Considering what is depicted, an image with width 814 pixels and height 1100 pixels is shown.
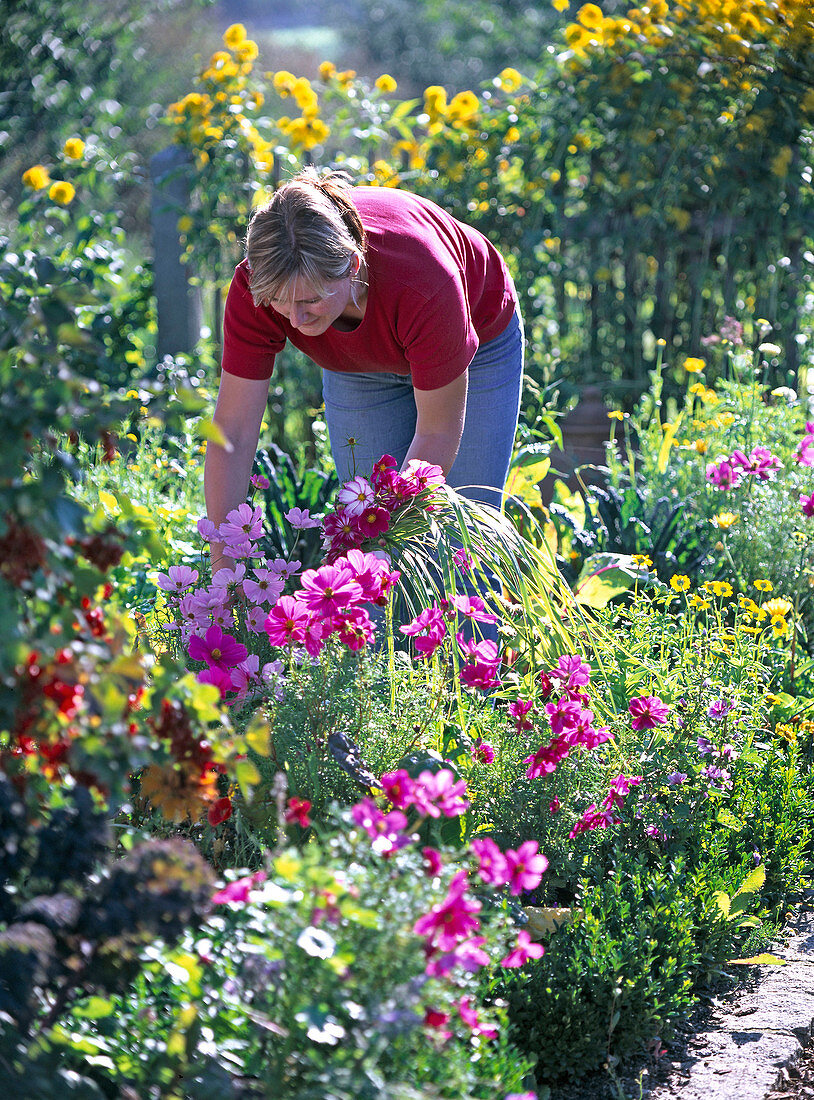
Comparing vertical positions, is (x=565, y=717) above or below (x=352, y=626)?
below

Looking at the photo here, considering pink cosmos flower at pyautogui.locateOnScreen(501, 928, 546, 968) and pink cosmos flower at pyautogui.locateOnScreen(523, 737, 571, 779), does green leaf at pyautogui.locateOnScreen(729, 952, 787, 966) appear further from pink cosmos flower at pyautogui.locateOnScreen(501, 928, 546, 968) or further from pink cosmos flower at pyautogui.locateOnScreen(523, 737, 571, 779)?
pink cosmos flower at pyautogui.locateOnScreen(501, 928, 546, 968)

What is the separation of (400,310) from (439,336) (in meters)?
0.11

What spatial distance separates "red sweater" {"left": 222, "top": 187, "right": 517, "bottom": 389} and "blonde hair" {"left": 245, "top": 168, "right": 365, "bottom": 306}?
0.55 ft

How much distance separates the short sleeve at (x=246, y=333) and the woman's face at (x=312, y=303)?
204 mm

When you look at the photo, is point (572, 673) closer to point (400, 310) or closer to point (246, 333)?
point (400, 310)

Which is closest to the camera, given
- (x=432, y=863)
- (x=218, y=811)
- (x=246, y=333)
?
(x=432, y=863)

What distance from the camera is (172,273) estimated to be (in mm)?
4520

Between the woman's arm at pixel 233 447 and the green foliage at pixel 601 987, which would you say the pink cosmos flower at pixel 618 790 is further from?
the woman's arm at pixel 233 447

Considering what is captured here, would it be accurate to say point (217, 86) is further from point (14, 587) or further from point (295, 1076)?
point (295, 1076)

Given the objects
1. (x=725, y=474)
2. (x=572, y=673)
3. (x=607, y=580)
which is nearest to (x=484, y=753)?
(x=572, y=673)

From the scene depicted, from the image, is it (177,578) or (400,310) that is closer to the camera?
(177,578)

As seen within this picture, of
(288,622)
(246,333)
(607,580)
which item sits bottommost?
(607,580)

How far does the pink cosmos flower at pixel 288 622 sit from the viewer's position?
1664 millimetres

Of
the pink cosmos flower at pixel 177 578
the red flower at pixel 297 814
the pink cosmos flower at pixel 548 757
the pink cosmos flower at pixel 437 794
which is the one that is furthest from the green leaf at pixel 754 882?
the pink cosmos flower at pixel 177 578
